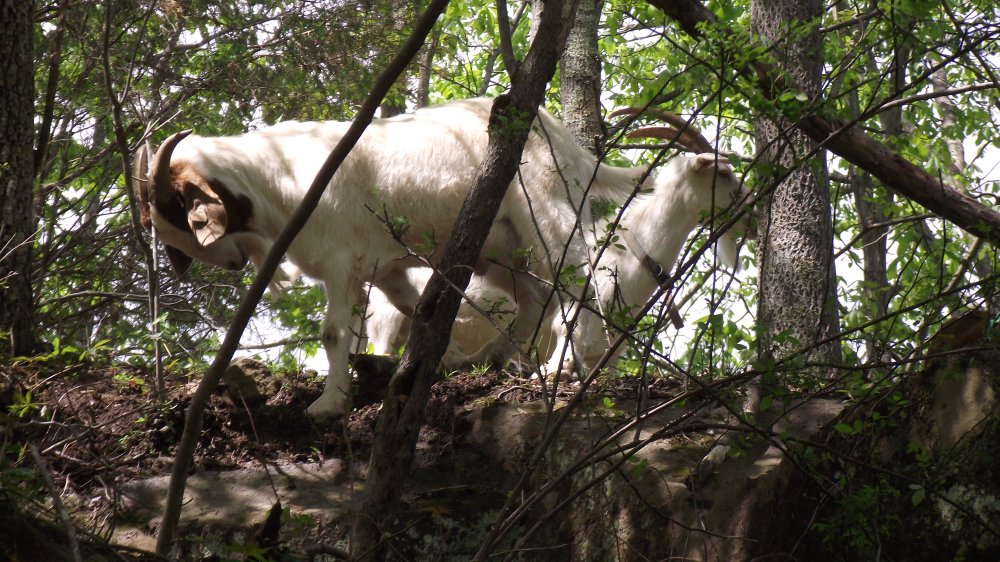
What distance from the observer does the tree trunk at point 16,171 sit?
470 cm

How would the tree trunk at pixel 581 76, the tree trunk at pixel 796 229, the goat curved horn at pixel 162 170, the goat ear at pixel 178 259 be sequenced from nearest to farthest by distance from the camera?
1. the goat curved horn at pixel 162 170
2. the tree trunk at pixel 796 229
3. the goat ear at pixel 178 259
4. the tree trunk at pixel 581 76

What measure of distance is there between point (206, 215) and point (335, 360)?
1.14m

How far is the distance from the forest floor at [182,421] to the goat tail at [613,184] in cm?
137

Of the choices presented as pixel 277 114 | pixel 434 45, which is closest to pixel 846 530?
pixel 277 114

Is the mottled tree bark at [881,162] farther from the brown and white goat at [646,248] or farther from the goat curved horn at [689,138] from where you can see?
the goat curved horn at [689,138]

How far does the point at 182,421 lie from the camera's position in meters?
5.39

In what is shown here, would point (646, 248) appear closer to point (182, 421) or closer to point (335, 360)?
point (335, 360)

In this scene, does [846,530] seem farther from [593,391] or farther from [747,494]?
[593,391]

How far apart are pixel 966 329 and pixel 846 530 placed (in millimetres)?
953

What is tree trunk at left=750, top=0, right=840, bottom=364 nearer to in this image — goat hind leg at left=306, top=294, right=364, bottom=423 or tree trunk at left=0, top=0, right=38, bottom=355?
goat hind leg at left=306, top=294, right=364, bottom=423

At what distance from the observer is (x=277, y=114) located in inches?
338

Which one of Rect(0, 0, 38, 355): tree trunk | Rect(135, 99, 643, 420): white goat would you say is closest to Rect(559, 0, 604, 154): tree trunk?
Rect(135, 99, 643, 420): white goat

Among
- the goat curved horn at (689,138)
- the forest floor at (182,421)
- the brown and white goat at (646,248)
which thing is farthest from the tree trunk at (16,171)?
the goat curved horn at (689,138)

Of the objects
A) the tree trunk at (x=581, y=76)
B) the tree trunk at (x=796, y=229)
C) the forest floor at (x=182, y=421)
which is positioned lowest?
the forest floor at (x=182, y=421)
